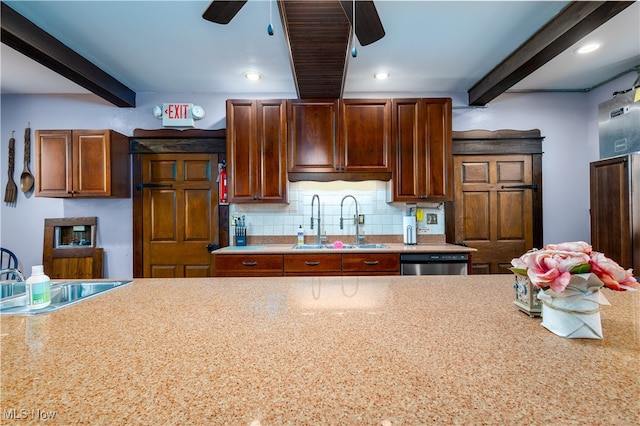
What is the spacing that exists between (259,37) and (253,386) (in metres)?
2.49

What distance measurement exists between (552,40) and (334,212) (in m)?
2.35

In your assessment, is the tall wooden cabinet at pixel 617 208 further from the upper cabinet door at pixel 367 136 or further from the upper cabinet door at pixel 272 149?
the upper cabinet door at pixel 272 149

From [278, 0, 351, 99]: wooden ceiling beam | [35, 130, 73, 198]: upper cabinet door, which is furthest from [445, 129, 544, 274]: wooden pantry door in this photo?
[35, 130, 73, 198]: upper cabinet door

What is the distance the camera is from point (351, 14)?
1250mm

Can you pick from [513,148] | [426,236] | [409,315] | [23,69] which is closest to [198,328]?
[409,315]

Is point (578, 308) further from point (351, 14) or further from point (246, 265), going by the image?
point (246, 265)

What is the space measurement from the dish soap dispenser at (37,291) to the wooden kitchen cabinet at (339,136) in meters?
2.16

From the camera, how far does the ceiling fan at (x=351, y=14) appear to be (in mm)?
1174

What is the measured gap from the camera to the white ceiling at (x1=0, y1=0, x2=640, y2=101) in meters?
2.00

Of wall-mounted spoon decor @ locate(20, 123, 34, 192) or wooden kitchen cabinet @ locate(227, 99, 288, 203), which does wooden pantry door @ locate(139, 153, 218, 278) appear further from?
wall-mounted spoon decor @ locate(20, 123, 34, 192)

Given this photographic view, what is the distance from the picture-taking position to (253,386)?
58cm

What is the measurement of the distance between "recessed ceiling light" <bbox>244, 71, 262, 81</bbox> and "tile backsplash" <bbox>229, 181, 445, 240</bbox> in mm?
1182

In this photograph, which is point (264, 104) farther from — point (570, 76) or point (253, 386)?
point (570, 76)

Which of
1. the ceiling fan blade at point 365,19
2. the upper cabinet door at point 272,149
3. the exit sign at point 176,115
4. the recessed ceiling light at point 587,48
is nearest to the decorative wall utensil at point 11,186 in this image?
the exit sign at point 176,115
